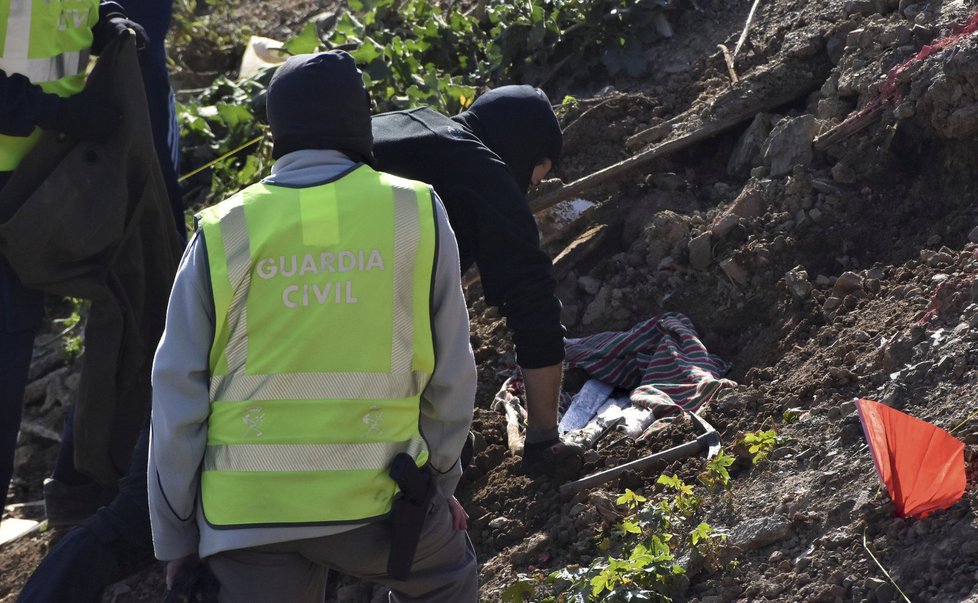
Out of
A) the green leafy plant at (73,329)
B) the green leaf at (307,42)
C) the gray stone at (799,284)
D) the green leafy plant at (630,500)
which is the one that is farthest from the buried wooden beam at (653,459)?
the green leaf at (307,42)

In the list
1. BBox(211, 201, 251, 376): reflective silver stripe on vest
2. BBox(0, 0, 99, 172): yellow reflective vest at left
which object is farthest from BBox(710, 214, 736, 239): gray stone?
BBox(211, 201, 251, 376): reflective silver stripe on vest

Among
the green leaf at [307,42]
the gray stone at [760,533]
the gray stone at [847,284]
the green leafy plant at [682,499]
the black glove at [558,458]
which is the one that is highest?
the green leaf at [307,42]

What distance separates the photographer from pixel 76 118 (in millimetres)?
3994

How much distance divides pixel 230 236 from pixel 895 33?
11.2 ft

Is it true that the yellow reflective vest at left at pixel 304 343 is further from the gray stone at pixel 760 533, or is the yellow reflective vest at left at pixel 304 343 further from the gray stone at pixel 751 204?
the gray stone at pixel 751 204

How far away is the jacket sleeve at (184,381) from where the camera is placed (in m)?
2.55

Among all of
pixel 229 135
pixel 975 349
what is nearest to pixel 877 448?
pixel 975 349

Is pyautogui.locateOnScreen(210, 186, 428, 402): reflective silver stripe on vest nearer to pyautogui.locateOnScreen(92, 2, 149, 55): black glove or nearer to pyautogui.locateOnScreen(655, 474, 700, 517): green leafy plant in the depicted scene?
pyautogui.locateOnScreen(655, 474, 700, 517): green leafy plant

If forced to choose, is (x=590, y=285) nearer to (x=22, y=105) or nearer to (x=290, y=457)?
(x=22, y=105)

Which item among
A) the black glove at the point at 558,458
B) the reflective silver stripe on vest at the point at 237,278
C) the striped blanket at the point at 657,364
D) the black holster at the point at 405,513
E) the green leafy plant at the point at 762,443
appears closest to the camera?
the reflective silver stripe on vest at the point at 237,278

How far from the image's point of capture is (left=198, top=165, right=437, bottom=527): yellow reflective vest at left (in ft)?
8.36

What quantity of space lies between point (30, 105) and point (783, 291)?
2738mm

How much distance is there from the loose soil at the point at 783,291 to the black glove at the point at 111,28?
5.98 ft

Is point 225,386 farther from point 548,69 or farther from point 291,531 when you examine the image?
point 548,69
